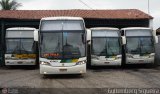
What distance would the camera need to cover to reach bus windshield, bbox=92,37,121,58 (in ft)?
94.8

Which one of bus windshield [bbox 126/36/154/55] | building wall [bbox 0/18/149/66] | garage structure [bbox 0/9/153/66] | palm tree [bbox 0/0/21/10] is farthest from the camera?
palm tree [bbox 0/0/21/10]

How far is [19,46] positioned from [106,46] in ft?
19.6

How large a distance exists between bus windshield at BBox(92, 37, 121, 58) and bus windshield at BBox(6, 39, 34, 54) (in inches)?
174

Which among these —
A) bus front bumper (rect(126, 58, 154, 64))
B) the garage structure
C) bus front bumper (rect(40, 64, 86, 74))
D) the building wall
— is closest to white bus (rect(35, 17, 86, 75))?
bus front bumper (rect(40, 64, 86, 74))

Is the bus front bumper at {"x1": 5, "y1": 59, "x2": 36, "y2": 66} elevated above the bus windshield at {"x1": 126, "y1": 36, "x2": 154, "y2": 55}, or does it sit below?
below

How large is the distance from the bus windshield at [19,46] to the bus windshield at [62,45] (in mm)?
7795

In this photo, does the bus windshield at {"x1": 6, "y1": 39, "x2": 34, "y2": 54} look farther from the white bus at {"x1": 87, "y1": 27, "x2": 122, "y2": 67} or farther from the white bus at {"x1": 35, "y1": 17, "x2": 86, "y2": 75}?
the white bus at {"x1": 35, "y1": 17, "x2": 86, "y2": 75}

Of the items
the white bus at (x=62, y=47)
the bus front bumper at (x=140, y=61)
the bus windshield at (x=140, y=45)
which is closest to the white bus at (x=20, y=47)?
the bus front bumper at (x=140, y=61)

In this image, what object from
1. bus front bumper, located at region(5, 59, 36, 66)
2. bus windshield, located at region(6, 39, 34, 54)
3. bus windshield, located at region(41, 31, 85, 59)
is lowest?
bus front bumper, located at region(5, 59, 36, 66)

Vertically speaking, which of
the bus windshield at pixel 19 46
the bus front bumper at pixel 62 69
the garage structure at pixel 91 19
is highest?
the garage structure at pixel 91 19

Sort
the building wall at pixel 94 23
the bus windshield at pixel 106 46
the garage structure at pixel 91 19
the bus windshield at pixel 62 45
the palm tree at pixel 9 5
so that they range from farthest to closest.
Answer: the palm tree at pixel 9 5
the garage structure at pixel 91 19
the building wall at pixel 94 23
the bus windshield at pixel 106 46
the bus windshield at pixel 62 45

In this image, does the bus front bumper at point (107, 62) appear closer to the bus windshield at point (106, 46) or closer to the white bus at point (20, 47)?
the bus windshield at point (106, 46)

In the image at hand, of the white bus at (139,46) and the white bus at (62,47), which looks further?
the white bus at (139,46)

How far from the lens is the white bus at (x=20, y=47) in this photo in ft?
98.8
